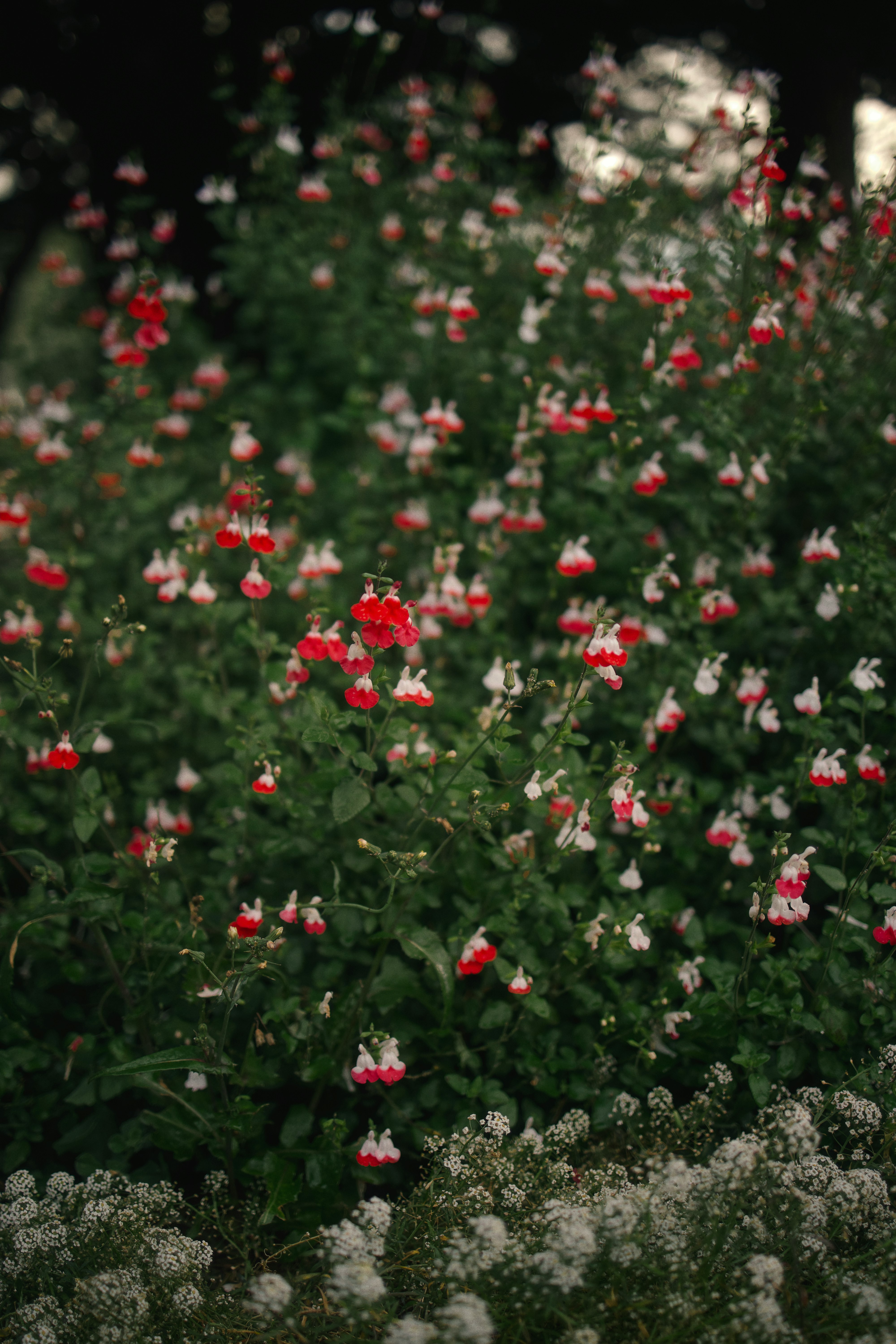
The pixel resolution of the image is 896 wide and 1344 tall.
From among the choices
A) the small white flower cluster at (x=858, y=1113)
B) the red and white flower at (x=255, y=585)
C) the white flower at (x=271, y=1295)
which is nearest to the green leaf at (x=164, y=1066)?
the white flower at (x=271, y=1295)

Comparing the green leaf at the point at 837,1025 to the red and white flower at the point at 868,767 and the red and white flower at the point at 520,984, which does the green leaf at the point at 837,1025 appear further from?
the red and white flower at the point at 520,984

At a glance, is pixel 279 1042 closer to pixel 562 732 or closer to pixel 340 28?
pixel 562 732

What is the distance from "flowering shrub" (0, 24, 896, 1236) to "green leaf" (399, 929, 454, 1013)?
0.03 metres

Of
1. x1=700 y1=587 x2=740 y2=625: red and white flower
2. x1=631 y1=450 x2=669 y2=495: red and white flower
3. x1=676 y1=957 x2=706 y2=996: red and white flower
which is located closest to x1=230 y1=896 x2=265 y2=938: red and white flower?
x1=676 y1=957 x2=706 y2=996: red and white flower

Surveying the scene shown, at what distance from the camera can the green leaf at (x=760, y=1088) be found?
233 cm

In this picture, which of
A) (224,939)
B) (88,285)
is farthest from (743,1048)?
(88,285)

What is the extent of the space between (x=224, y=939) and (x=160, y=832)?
0.47 m

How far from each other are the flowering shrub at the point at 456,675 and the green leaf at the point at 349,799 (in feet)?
0.05

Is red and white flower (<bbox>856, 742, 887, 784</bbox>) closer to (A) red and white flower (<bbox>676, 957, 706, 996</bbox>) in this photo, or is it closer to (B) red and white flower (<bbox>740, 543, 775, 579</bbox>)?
(A) red and white flower (<bbox>676, 957, 706, 996</bbox>)

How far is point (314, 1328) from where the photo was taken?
203 centimetres

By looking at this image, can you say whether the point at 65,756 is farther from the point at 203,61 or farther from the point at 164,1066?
the point at 203,61

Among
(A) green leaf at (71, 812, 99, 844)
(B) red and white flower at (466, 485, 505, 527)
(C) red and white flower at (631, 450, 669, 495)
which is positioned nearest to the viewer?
(A) green leaf at (71, 812, 99, 844)

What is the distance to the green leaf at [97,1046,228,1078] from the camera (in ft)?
6.65

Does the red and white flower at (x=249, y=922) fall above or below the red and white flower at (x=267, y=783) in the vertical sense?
below
